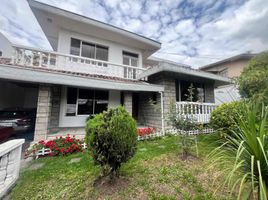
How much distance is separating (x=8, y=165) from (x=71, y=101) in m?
4.94

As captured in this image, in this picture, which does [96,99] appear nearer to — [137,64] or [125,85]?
[125,85]

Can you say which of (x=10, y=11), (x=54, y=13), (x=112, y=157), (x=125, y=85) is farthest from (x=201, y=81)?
(x=10, y=11)

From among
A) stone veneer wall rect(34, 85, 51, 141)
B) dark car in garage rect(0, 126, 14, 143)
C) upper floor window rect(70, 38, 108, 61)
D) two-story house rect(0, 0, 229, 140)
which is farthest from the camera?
upper floor window rect(70, 38, 108, 61)

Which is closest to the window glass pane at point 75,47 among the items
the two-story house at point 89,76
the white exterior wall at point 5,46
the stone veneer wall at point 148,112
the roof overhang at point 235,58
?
the two-story house at point 89,76

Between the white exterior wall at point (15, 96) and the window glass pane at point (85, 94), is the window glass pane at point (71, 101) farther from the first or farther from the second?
the white exterior wall at point (15, 96)

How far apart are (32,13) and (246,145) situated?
34.6ft

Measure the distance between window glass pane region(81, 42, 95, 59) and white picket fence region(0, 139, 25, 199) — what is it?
6593 mm

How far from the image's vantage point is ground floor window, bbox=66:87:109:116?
7816 millimetres

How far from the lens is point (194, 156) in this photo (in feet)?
14.3

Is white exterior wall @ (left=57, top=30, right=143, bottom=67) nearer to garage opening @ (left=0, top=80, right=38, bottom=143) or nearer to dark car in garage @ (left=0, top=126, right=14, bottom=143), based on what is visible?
garage opening @ (left=0, top=80, right=38, bottom=143)

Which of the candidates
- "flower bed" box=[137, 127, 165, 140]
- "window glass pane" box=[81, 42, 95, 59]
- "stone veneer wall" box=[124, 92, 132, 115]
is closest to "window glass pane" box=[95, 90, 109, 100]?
"stone veneer wall" box=[124, 92, 132, 115]

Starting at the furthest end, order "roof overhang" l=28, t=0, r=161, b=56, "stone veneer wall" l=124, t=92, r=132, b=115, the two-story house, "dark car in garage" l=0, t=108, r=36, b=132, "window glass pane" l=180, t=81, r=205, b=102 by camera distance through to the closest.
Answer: "window glass pane" l=180, t=81, r=205, b=102 → "stone veneer wall" l=124, t=92, r=132, b=115 → "roof overhang" l=28, t=0, r=161, b=56 → "dark car in garage" l=0, t=108, r=36, b=132 → the two-story house

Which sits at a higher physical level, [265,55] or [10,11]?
[10,11]

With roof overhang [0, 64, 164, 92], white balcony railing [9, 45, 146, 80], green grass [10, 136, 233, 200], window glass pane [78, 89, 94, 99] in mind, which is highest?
white balcony railing [9, 45, 146, 80]
